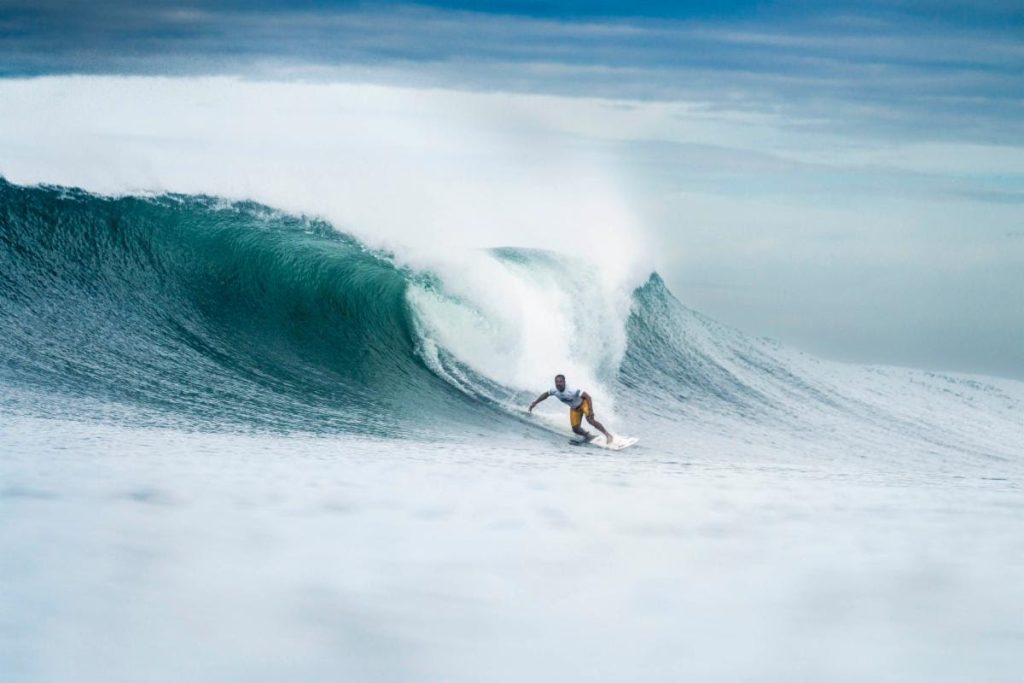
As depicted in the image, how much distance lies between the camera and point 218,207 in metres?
11.8

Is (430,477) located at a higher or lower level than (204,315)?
lower

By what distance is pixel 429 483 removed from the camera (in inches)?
222

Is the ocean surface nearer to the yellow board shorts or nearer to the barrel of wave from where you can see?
the barrel of wave

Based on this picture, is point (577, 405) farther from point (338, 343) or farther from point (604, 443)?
point (338, 343)

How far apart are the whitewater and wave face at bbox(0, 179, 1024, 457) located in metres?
0.04

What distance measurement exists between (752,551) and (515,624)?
1345mm

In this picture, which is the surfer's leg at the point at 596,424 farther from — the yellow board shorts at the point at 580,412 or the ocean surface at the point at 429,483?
the ocean surface at the point at 429,483

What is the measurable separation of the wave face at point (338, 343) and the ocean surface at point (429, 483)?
4 centimetres

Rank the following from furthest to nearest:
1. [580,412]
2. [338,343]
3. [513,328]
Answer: [513,328] < [338,343] < [580,412]

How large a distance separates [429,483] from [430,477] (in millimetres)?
254

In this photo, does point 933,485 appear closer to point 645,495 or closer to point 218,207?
point 645,495

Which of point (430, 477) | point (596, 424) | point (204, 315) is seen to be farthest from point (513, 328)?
point (430, 477)

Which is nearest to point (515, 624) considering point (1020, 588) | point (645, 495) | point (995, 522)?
point (1020, 588)

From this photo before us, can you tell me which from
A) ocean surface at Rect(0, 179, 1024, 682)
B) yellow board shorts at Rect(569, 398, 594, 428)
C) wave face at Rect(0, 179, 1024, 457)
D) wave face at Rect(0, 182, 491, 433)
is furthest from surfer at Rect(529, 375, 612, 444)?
wave face at Rect(0, 182, 491, 433)
